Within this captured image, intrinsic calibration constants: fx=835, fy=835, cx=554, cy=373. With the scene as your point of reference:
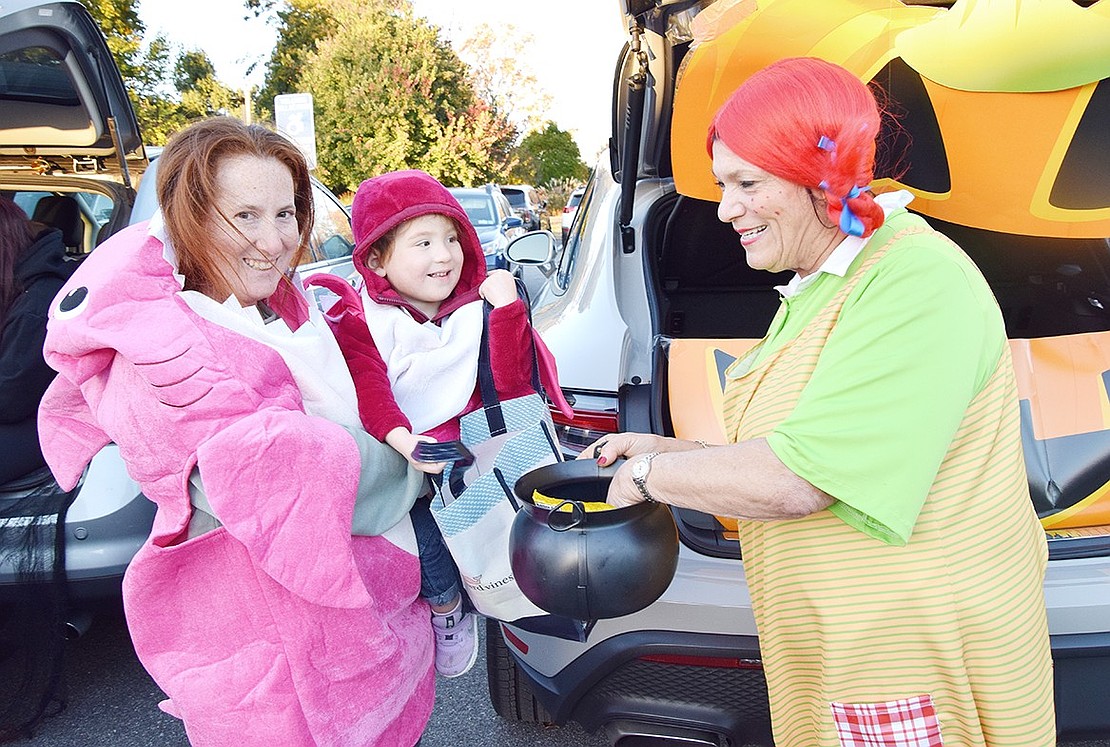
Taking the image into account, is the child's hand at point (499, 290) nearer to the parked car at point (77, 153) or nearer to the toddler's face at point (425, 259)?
the toddler's face at point (425, 259)

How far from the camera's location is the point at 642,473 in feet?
4.35

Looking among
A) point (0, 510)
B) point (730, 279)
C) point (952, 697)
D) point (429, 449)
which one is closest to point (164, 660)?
point (429, 449)

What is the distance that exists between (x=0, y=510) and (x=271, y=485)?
178 centimetres

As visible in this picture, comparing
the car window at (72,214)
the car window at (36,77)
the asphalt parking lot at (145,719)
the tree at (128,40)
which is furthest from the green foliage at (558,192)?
the asphalt parking lot at (145,719)

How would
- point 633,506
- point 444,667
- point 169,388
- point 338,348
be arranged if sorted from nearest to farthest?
point 169,388 < point 633,506 < point 338,348 < point 444,667

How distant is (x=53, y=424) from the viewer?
1.48 meters

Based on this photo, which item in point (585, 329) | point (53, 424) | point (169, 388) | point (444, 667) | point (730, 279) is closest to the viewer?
point (169, 388)

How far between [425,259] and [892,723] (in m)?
1.21

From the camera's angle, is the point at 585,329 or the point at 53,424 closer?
the point at 53,424

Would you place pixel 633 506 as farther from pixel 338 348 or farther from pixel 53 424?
A: pixel 53 424

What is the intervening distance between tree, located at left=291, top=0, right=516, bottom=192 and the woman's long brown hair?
79.3 ft

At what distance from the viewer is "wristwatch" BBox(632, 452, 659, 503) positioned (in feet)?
4.35

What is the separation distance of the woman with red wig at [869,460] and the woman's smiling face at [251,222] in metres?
0.72

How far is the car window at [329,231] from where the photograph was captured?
15.1ft
